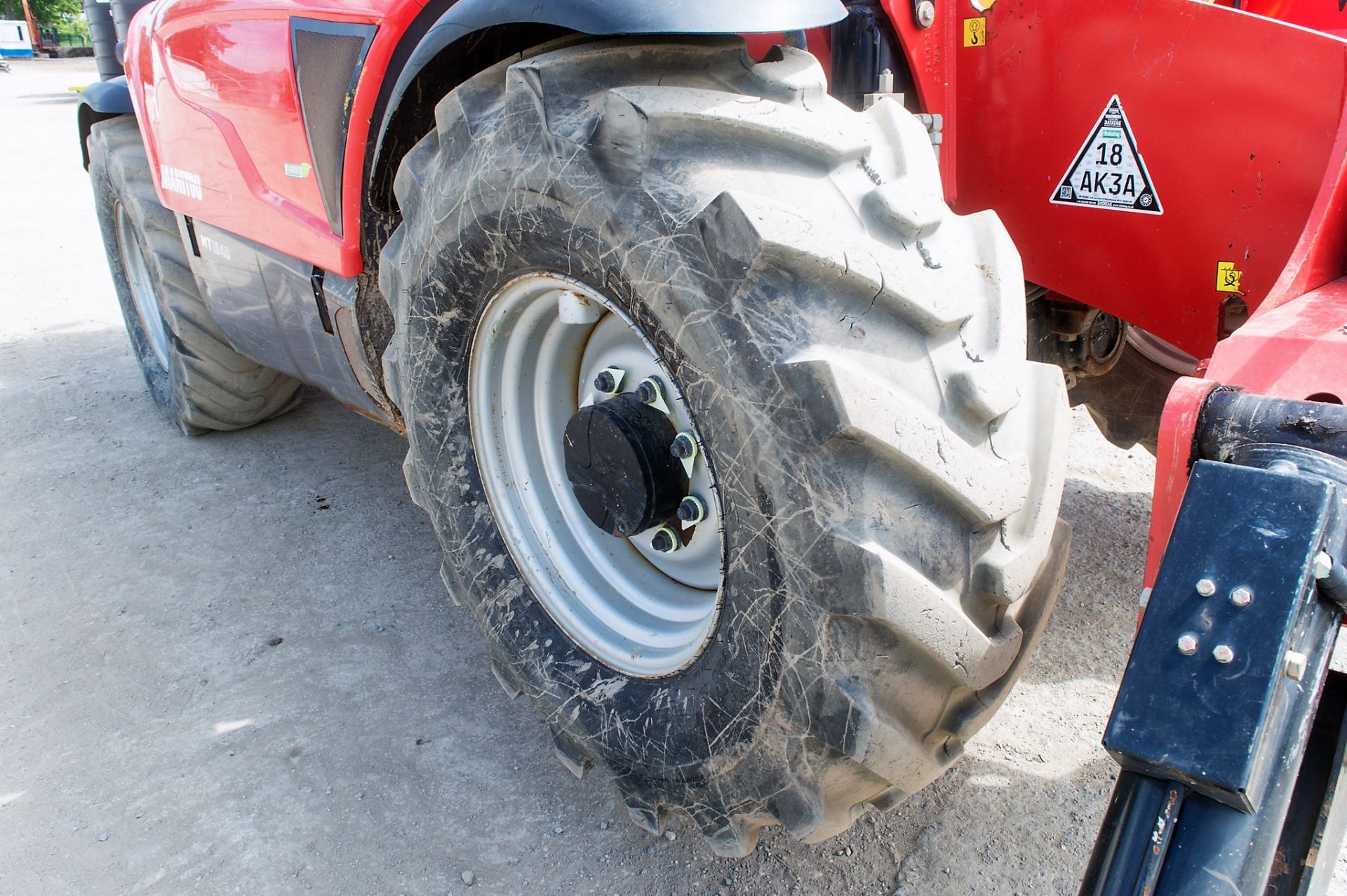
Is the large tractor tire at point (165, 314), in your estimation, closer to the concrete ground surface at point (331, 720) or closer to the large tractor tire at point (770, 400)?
the concrete ground surface at point (331, 720)

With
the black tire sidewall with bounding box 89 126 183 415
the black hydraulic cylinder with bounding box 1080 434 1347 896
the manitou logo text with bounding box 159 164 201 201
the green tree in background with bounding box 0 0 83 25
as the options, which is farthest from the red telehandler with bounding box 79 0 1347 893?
the green tree in background with bounding box 0 0 83 25

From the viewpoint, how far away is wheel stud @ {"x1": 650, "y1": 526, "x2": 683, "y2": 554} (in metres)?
1.86

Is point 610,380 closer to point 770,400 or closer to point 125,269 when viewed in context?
point 770,400

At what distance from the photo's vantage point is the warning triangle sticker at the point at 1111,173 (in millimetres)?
1827

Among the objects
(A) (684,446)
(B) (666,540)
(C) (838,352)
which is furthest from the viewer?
(B) (666,540)

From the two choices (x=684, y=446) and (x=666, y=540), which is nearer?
(x=684, y=446)

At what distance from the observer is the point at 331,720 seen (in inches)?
93.0

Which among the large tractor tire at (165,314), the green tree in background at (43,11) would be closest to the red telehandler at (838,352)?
the large tractor tire at (165,314)

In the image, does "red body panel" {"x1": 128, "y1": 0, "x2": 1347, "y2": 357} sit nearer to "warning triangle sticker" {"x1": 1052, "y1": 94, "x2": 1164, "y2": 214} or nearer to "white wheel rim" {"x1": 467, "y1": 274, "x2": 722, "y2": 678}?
"warning triangle sticker" {"x1": 1052, "y1": 94, "x2": 1164, "y2": 214}

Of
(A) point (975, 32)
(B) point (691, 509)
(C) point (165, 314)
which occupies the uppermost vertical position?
(A) point (975, 32)

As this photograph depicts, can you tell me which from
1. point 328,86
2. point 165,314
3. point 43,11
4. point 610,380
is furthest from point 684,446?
point 43,11

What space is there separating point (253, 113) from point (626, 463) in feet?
4.71

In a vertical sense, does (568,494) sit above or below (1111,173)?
below

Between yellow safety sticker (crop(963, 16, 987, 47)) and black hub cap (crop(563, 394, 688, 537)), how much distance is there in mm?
943
